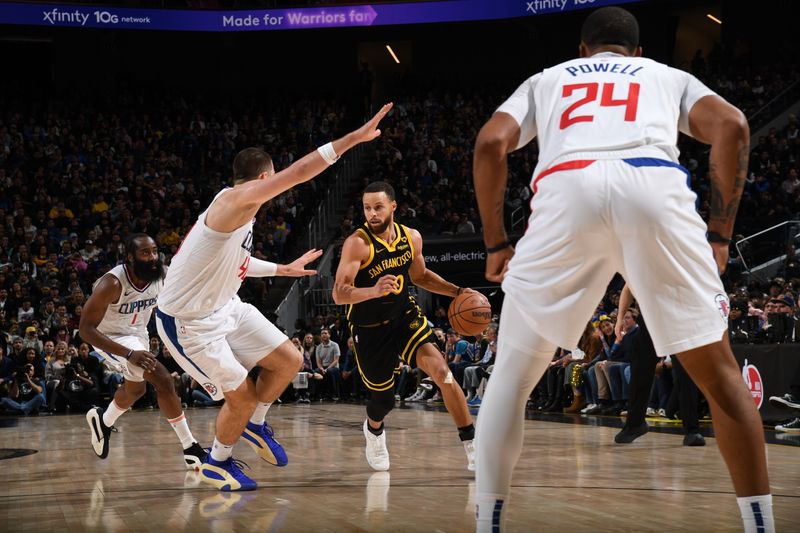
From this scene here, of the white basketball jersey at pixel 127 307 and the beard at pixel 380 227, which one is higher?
the beard at pixel 380 227


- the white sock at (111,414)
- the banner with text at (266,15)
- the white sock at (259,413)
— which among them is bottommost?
the white sock at (111,414)

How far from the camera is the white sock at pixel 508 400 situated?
2703 mm

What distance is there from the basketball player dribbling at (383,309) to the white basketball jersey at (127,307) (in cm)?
166

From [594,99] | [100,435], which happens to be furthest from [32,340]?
[594,99]

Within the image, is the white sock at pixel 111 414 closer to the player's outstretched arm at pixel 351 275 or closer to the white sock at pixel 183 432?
the white sock at pixel 183 432

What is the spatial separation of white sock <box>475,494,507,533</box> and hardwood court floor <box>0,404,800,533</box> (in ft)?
3.40

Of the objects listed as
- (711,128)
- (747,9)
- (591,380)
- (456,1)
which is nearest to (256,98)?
(456,1)

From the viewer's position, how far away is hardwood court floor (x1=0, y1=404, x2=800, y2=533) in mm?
3885

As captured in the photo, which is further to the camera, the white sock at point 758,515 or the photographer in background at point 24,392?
the photographer in background at point 24,392

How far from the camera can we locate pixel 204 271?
16.1 ft

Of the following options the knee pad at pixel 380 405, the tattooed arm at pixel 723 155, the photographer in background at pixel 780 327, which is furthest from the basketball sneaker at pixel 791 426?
the tattooed arm at pixel 723 155

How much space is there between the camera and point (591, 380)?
1095 centimetres

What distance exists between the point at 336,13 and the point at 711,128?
21.3m

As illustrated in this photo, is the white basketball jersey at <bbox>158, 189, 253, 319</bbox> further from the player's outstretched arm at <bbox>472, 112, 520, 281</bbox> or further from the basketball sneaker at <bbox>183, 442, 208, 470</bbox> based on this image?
the player's outstretched arm at <bbox>472, 112, 520, 281</bbox>
